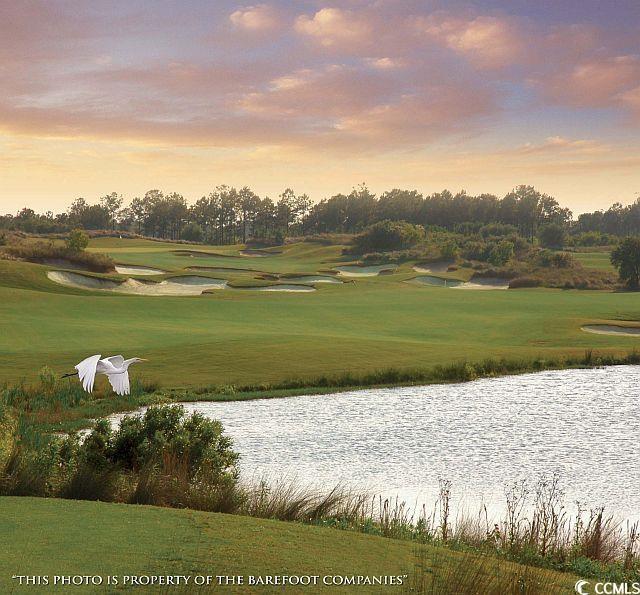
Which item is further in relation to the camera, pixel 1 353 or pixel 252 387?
pixel 1 353

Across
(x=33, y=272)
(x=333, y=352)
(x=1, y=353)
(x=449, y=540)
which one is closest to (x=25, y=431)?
(x=449, y=540)

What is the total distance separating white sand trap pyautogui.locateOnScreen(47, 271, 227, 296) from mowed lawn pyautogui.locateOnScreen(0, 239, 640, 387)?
2.08 m

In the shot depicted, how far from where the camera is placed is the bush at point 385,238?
132 metres

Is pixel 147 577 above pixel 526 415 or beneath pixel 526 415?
above

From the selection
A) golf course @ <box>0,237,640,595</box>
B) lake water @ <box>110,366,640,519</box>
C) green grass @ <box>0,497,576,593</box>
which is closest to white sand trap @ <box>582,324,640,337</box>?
golf course @ <box>0,237,640,595</box>

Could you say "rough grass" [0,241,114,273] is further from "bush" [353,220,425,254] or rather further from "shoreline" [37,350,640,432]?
"bush" [353,220,425,254]

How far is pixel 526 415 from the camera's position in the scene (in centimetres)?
2669

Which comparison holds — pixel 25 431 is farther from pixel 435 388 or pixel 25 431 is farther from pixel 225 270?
pixel 225 270

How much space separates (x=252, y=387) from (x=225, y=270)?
219 ft

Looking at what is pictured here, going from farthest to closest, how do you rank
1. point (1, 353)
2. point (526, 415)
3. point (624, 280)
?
point (624, 280) → point (1, 353) → point (526, 415)

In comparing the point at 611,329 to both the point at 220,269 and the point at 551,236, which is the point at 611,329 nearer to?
the point at 220,269

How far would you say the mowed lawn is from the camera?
109 feet

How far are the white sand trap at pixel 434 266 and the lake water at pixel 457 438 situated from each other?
73588 millimetres

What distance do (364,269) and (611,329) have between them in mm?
60453
